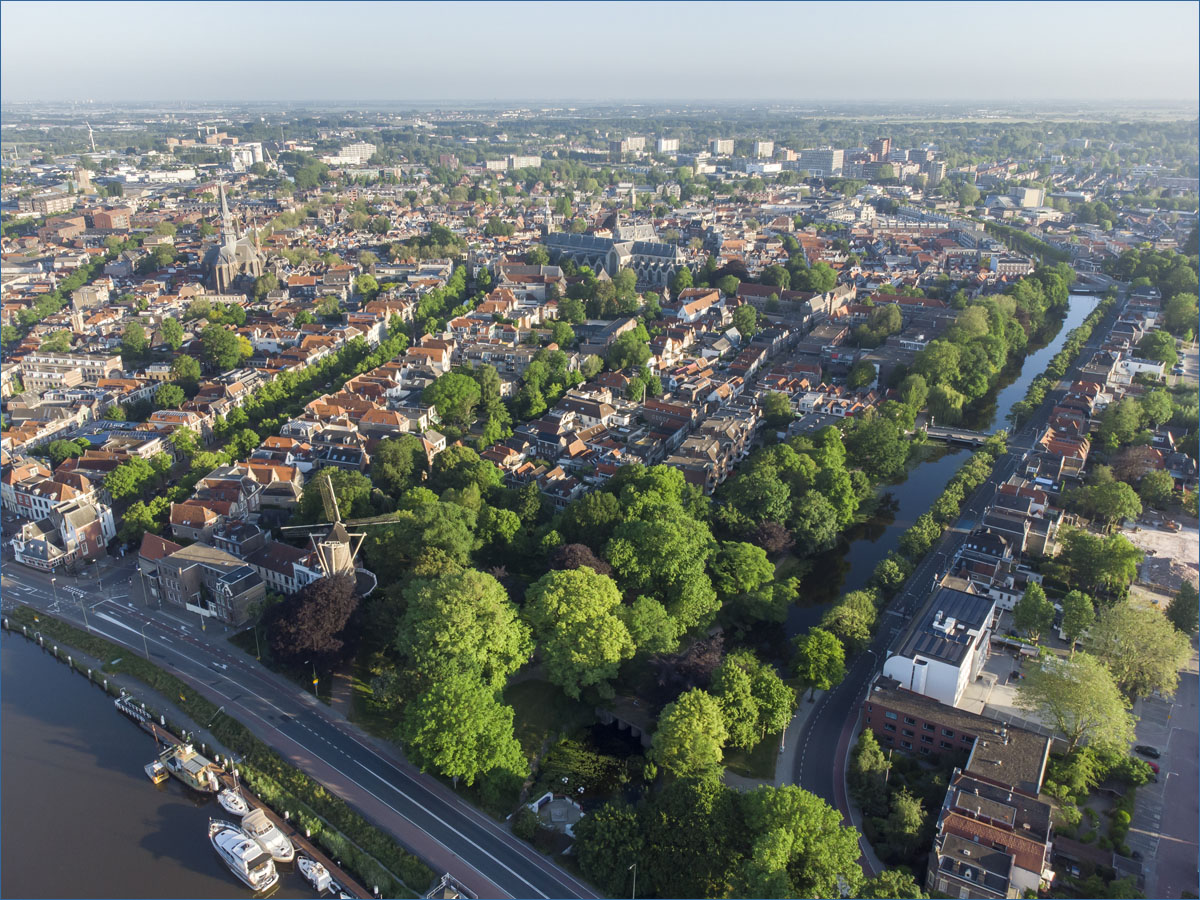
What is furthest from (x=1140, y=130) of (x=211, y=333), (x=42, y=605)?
(x=42, y=605)

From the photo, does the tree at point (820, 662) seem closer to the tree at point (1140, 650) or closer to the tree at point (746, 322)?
the tree at point (1140, 650)

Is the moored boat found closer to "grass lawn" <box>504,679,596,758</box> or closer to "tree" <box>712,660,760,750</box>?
"grass lawn" <box>504,679,596,758</box>

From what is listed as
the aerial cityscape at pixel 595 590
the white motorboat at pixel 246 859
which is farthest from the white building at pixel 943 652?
the white motorboat at pixel 246 859

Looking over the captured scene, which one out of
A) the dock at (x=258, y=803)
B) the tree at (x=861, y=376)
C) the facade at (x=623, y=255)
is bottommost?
the dock at (x=258, y=803)

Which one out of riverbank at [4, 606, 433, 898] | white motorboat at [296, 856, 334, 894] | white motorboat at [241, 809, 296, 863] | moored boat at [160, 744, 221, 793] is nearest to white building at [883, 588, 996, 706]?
riverbank at [4, 606, 433, 898]

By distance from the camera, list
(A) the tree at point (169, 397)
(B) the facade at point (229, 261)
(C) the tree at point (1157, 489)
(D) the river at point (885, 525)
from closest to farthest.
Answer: (D) the river at point (885, 525)
(C) the tree at point (1157, 489)
(A) the tree at point (169, 397)
(B) the facade at point (229, 261)

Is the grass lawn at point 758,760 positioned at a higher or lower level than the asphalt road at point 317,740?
higher
